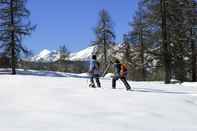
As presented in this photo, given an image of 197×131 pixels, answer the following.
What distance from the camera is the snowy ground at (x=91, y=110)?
14.3 metres

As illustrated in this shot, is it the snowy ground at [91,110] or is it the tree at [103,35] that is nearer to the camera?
the snowy ground at [91,110]

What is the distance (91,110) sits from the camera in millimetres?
16953

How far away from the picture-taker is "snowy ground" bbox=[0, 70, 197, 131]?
1426cm

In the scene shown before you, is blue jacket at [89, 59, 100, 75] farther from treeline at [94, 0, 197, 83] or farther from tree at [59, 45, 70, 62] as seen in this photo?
tree at [59, 45, 70, 62]

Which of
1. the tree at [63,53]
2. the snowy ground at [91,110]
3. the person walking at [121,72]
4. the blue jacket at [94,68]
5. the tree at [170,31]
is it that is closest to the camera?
the snowy ground at [91,110]

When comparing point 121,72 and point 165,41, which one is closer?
point 121,72

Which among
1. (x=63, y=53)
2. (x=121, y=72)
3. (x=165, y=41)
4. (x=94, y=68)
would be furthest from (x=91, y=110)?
(x=63, y=53)

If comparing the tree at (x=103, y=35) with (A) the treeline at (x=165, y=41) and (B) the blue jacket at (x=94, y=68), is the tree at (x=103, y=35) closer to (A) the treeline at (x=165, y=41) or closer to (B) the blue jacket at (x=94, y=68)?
(A) the treeline at (x=165, y=41)

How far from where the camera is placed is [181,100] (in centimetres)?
2042

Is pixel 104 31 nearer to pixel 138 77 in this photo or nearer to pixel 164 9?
pixel 138 77

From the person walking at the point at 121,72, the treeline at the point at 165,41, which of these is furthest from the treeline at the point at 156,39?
the person walking at the point at 121,72

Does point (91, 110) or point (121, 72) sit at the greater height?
point (121, 72)

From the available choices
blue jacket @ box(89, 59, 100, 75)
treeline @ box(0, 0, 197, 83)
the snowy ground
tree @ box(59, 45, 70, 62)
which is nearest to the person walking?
blue jacket @ box(89, 59, 100, 75)

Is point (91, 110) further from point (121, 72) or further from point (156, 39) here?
point (156, 39)
